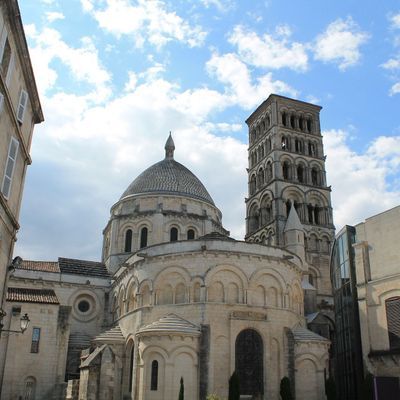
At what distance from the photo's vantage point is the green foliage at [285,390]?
32031 mm

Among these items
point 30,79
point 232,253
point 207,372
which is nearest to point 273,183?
point 232,253

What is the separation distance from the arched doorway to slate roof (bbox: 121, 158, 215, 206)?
22405 mm

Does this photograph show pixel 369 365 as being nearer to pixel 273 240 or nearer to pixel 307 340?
pixel 307 340

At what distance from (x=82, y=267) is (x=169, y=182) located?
43.7ft

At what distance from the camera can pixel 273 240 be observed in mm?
56156

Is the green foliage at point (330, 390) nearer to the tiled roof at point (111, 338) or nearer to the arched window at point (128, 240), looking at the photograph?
the tiled roof at point (111, 338)

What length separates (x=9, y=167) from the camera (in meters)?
19.2

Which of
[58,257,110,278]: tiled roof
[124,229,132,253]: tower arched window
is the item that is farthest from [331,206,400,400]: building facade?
[58,257,110,278]: tiled roof

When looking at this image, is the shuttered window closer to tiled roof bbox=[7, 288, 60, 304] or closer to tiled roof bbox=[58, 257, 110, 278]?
tiled roof bbox=[7, 288, 60, 304]

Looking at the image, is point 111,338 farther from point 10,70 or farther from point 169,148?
point 169,148

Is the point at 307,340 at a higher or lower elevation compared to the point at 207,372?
higher

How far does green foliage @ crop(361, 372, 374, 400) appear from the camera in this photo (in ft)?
89.9

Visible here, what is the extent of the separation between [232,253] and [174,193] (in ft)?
61.8

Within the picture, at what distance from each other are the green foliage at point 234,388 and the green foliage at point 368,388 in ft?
25.2
